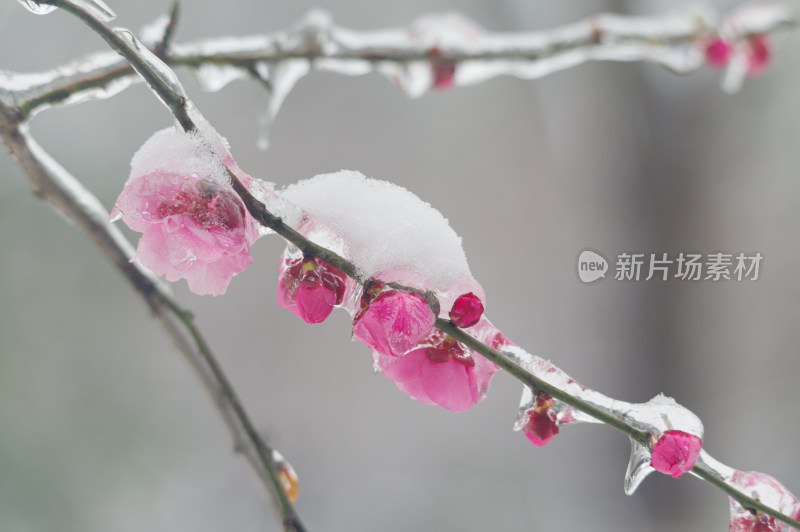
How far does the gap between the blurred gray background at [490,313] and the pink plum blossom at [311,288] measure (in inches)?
65.5

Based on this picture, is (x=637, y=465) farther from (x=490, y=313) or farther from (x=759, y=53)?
(x=490, y=313)

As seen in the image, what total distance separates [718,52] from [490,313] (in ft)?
3.45

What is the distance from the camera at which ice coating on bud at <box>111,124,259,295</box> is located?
196 millimetres

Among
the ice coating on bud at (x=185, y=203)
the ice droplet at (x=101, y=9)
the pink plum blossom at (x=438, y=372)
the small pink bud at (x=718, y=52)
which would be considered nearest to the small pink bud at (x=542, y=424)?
the pink plum blossom at (x=438, y=372)

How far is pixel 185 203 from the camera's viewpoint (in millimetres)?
198

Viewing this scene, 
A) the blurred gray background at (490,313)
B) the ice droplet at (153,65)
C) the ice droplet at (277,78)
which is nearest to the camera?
the ice droplet at (153,65)

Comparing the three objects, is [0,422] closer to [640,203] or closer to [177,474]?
[177,474]

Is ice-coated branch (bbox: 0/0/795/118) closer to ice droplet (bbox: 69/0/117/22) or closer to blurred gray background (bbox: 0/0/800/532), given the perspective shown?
ice droplet (bbox: 69/0/117/22)

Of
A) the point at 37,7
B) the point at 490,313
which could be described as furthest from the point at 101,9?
the point at 490,313

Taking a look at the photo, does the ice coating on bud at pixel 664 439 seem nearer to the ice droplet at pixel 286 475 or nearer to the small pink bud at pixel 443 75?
the ice droplet at pixel 286 475

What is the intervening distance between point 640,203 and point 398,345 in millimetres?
1809

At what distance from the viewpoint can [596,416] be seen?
7.7 inches

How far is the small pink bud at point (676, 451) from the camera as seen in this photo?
196mm

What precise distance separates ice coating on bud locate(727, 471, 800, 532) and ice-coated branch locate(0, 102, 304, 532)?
22 centimetres
